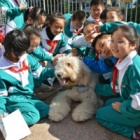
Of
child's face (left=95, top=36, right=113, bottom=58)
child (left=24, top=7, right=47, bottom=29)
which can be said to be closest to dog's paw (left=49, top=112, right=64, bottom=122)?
child's face (left=95, top=36, right=113, bottom=58)

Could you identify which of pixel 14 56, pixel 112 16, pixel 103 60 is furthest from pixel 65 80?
pixel 112 16

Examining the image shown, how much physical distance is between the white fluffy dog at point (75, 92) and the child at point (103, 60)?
90 mm

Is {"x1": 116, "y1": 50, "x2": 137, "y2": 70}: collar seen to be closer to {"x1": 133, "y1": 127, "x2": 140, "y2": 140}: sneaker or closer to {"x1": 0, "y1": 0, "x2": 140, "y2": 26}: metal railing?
{"x1": 133, "y1": 127, "x2": 140, "y2": 140}: sneaker

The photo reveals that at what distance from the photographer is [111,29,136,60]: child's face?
2.25 metres

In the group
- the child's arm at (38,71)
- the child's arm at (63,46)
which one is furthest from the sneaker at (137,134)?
the child's arm at (63,46)

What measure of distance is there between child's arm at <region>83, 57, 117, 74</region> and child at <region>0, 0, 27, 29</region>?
1500 millimetres

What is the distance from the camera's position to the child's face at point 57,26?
348 cm

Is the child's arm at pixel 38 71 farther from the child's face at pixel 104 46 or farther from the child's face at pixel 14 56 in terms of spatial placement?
the child's face at pixel 104 46

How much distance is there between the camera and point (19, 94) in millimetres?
2754

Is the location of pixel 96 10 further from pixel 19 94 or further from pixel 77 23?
pixel 19 94

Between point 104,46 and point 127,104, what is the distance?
2.80 ft

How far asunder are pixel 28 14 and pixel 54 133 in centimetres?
244

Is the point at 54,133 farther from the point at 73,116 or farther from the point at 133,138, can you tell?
the point at 133,138

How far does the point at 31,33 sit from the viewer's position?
3137mm
